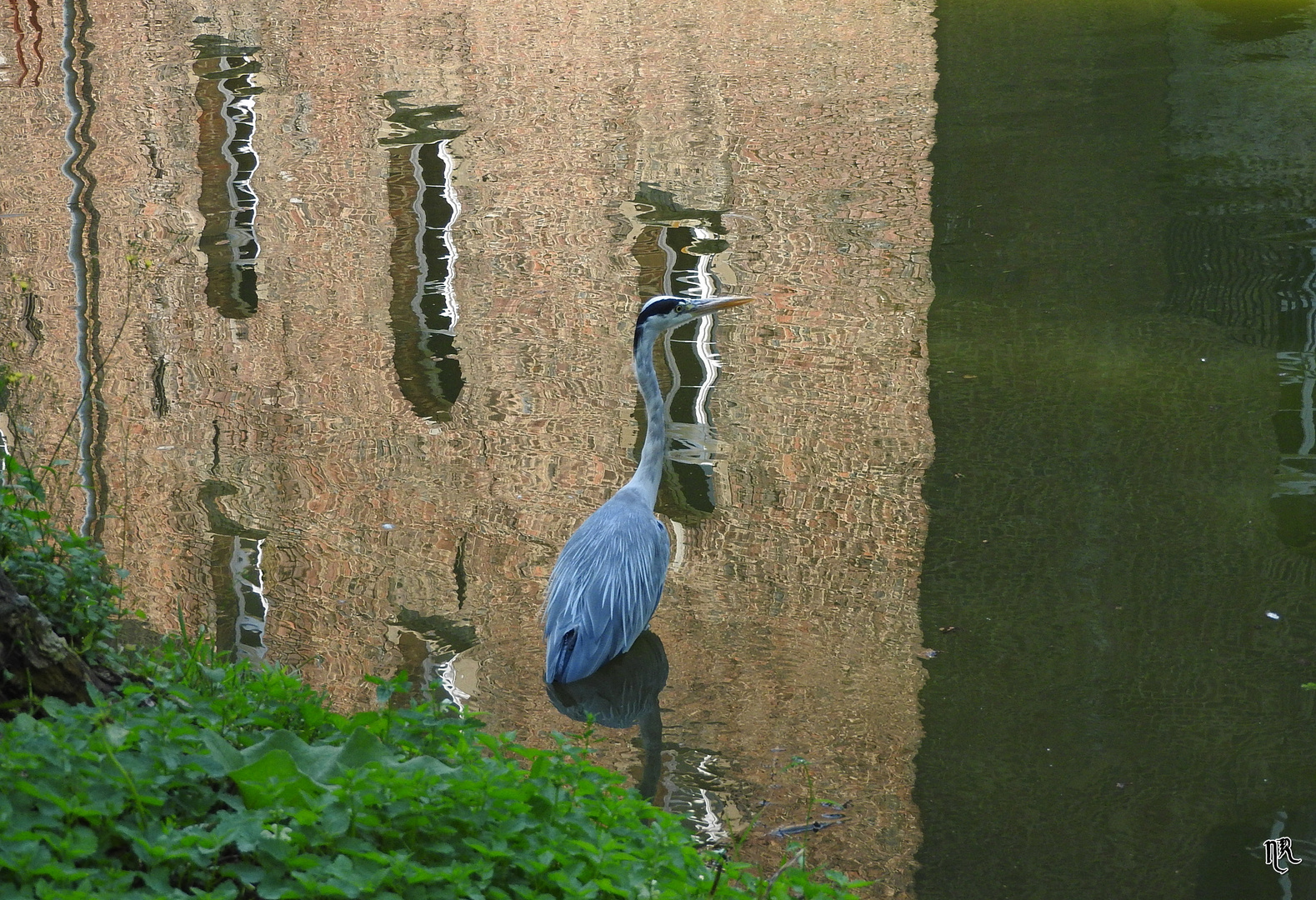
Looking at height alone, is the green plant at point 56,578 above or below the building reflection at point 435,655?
above

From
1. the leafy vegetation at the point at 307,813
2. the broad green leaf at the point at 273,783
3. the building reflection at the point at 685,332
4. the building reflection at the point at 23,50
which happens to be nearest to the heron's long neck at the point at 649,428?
the building reflection at the point at 685,332

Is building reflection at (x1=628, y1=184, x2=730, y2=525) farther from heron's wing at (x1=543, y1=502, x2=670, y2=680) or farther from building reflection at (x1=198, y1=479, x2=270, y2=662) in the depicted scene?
building reflection at (x1=198, y1=479, x2=270, y2=662)

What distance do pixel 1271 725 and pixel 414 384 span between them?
4296 millimetres

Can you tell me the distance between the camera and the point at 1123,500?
5.49 meters

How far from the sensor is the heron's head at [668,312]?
16.6 feet

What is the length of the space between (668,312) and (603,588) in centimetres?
120

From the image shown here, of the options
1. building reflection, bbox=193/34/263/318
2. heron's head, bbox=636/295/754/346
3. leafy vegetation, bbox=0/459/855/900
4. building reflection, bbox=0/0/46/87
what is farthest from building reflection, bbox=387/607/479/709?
building reflection, bbox=0/0/46/87

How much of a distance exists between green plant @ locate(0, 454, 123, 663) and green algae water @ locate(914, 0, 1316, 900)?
7.98ft

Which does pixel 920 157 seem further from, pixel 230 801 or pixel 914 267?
pixel 230 801

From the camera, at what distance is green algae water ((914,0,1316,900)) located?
3887 millimetres

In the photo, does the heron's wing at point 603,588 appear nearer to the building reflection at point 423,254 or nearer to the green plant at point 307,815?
the green plant at point 307,815

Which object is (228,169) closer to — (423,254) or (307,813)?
(423,254)

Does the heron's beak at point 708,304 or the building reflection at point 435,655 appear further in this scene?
the heron's beak at point 708,304

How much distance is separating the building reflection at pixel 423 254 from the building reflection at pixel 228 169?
0.95m
